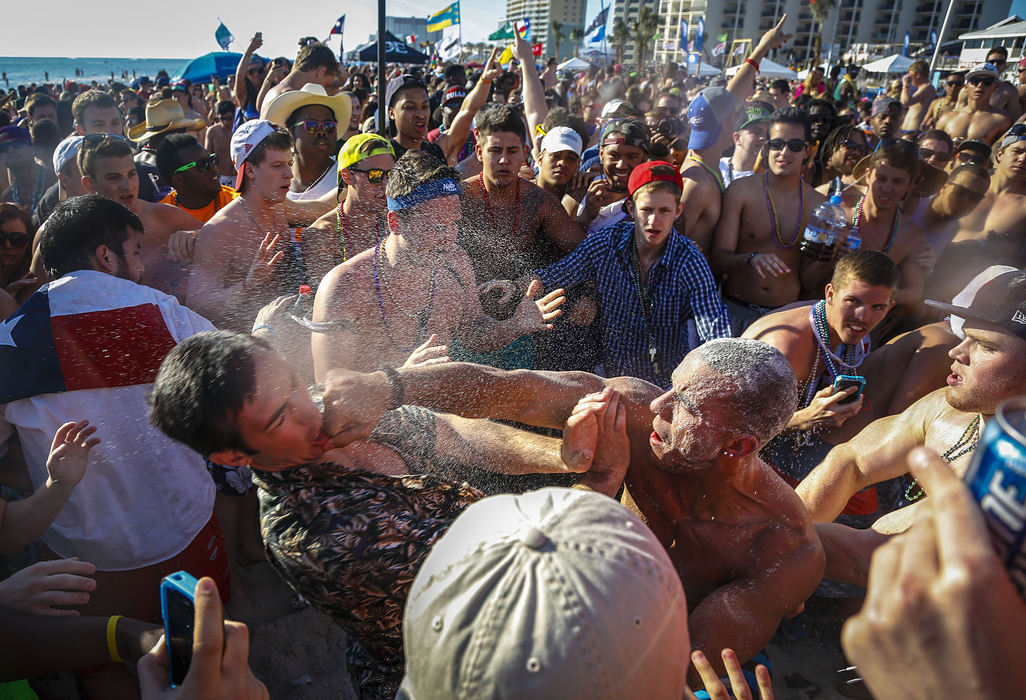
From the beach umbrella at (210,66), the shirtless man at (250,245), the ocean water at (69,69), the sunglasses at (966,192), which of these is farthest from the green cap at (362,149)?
the ocean water at (69,69)

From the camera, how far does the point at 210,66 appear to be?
1161cm

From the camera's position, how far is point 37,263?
117 inches

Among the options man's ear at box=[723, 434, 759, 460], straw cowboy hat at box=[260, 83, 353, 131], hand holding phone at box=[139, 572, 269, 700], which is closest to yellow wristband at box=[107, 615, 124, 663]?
hand holding phone at box=[139, 572, 269, 700]

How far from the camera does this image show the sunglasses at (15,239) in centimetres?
327

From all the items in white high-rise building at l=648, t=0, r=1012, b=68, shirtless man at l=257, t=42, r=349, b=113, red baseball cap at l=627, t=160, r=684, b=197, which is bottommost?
red baseball cap at l=627, t=160, r=684, b=197

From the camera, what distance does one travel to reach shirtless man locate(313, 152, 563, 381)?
2.74 metres

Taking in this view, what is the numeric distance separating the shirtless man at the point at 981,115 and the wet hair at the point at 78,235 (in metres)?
9.47

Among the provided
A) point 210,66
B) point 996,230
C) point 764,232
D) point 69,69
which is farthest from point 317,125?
point 69,69

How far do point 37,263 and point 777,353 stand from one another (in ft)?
11.3

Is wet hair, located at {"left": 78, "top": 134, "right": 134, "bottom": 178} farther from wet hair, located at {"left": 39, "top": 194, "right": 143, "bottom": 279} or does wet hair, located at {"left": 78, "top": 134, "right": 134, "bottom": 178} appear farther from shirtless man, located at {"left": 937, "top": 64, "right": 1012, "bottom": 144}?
shirtless man, located at {"left": 937, "top": 64, "right": 1012, "bottom": 144}

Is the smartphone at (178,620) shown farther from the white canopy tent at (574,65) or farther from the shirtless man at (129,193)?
the white canopy tent at (574,65)

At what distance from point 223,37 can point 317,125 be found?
12.2 metres

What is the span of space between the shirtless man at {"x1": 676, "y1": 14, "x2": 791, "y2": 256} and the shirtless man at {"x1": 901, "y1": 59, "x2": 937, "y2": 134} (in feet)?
18.7

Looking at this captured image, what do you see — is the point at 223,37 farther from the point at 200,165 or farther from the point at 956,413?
the point at 956,413
